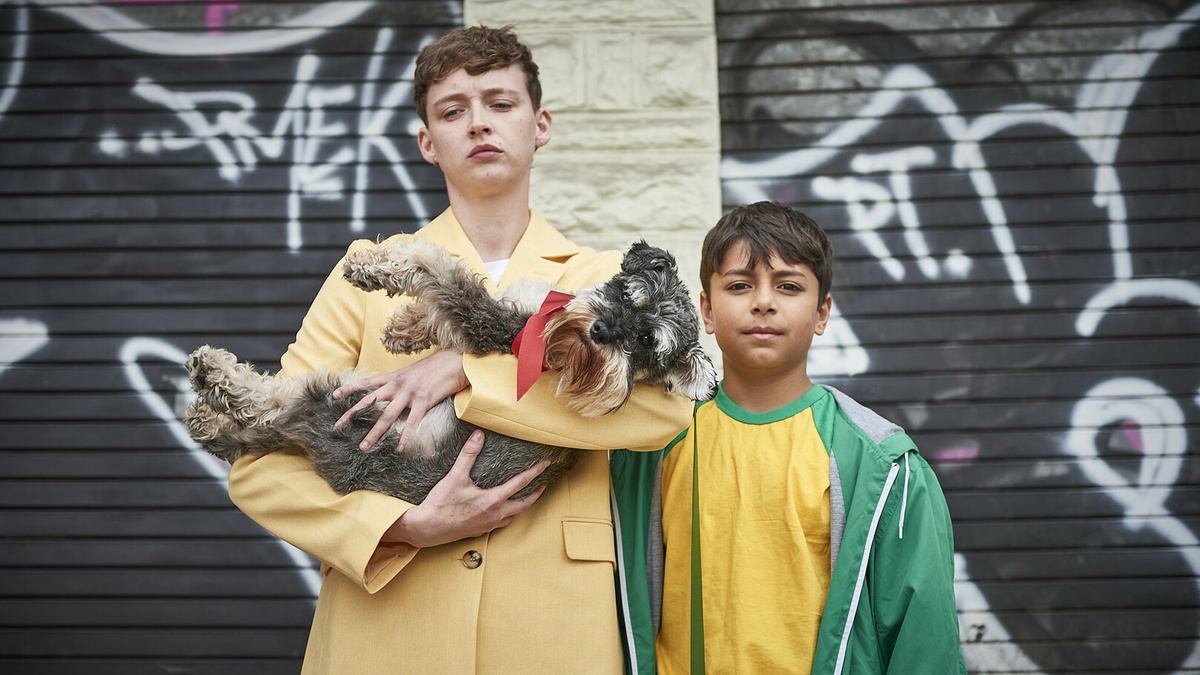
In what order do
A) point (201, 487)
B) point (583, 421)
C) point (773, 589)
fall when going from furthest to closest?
point (201, 487) < point (773, 589) < point (583, 421)

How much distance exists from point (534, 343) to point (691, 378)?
0.42m

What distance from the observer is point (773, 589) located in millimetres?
2047

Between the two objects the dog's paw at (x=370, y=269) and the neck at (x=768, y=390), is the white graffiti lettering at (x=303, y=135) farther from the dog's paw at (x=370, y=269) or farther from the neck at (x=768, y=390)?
the neck at (x=768, y=390)

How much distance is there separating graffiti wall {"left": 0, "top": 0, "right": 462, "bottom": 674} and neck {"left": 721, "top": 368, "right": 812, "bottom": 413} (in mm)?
2349

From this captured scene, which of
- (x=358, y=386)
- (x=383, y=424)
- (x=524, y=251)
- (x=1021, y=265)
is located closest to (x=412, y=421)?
(x=383, y=424)

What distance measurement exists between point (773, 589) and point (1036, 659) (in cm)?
257

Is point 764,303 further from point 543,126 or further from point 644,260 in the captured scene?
point 543,126

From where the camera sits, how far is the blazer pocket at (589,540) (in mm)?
1952

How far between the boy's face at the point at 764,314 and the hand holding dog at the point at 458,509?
29.9 inches

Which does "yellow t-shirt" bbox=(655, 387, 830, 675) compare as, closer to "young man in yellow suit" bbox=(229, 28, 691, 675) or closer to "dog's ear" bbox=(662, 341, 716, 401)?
"young man in yellow suit" bbox=(229, 28, 691, 675)

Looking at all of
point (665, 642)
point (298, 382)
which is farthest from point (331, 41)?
point (665, 642)

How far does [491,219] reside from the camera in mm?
2322

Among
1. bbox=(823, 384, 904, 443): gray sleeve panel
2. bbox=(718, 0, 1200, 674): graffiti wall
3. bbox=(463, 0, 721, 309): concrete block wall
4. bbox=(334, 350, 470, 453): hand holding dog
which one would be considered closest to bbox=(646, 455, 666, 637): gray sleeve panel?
bbox=(823, 384, 904, 443): gray sleeve panel

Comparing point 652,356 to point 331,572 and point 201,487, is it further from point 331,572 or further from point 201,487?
point 201,487
